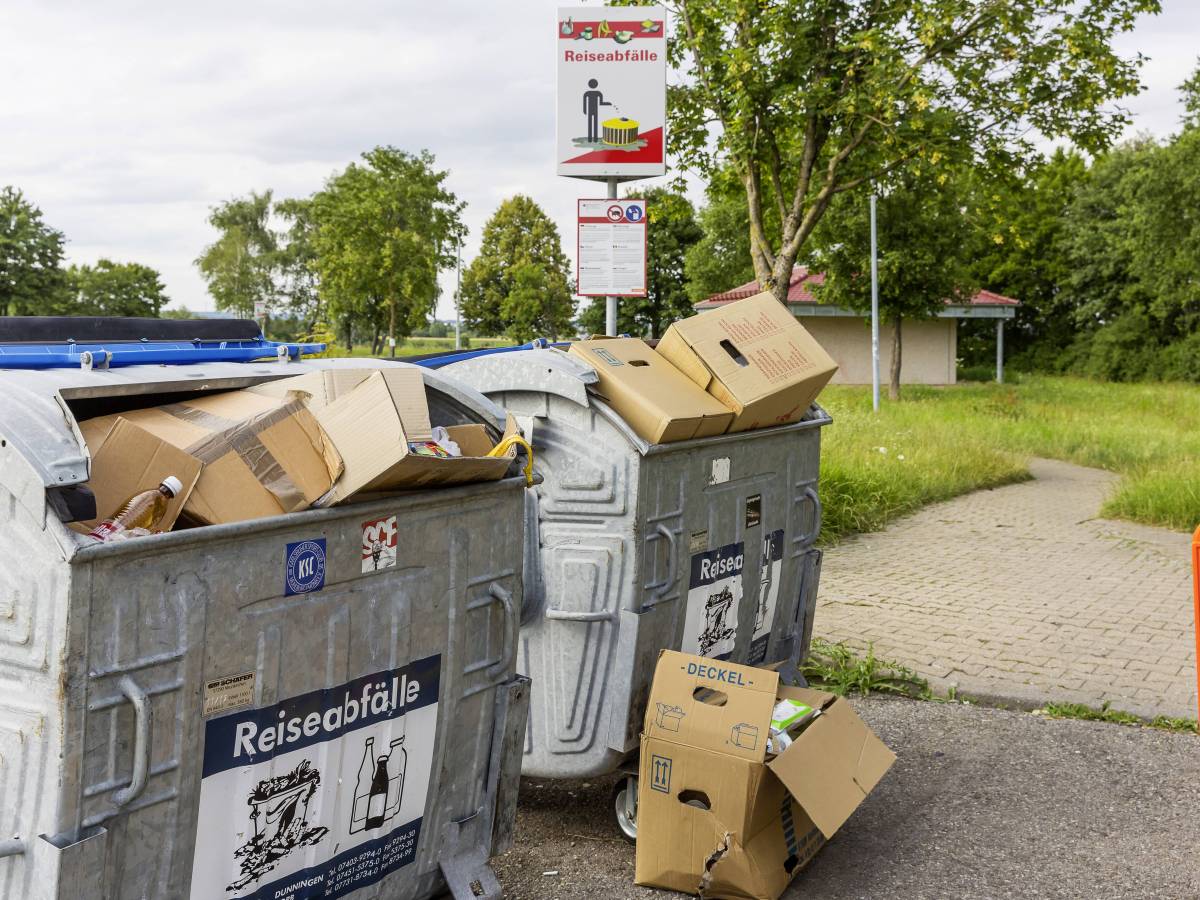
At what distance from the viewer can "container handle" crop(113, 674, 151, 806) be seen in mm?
2295

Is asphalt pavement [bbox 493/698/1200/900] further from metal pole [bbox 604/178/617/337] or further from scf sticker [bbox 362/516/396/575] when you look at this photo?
→ metal pole [bbox 604/178/617/337]

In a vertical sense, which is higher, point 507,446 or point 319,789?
point 507,446

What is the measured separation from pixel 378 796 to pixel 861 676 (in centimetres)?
372

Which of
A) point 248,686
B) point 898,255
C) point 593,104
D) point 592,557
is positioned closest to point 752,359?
point 592,557

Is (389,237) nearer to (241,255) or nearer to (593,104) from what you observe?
(241,255)

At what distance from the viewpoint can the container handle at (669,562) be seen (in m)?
4.23

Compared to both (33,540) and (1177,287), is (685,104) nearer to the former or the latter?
(33,540)

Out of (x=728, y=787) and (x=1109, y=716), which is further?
(x=1109, y=716)

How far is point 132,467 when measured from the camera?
2551 mm

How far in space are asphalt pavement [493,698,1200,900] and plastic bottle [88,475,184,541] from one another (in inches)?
78.0

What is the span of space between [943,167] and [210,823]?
52.5 ft

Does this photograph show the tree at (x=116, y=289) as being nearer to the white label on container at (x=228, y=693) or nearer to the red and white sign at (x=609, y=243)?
the red and white sign at (x=609, y=243)

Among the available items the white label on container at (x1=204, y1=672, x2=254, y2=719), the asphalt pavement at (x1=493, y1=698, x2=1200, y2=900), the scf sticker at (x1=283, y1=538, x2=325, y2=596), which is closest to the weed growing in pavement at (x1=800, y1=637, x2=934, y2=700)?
the asphalt pavement at (x1=493, y1=698, x2=1200, y2=900)

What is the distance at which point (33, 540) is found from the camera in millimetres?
2207
